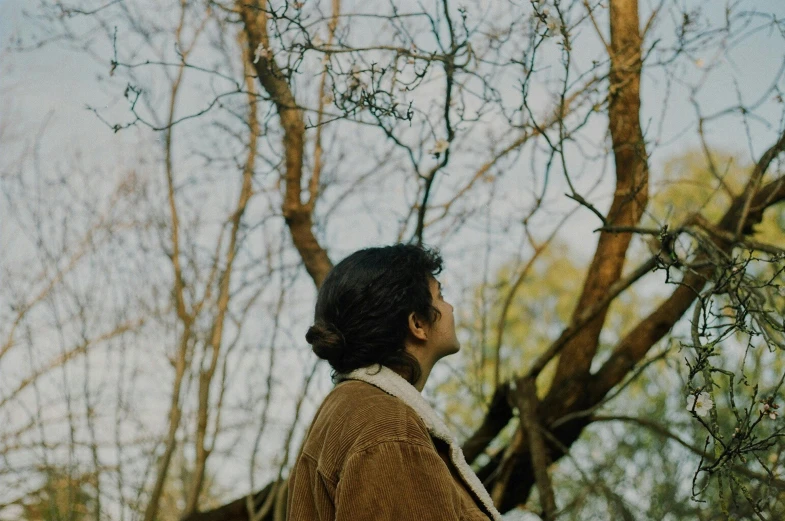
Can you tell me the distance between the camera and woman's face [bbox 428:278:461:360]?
2.23 metres

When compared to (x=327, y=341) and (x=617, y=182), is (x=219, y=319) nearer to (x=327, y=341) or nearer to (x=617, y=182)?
(x=617, y=182)

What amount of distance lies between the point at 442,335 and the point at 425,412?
0.86 ft

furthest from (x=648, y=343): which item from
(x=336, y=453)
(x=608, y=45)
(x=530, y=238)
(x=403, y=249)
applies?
(x=336, y=453)

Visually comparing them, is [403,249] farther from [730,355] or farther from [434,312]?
[730,355]

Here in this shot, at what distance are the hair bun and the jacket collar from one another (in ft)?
0.26

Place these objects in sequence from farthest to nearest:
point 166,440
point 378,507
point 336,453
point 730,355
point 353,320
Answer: point 730,355
point 166,440
point 353,320
point 336,453
point 378,507

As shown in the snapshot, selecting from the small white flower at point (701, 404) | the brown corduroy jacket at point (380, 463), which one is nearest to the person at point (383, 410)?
the brown corduroy jacket at point (380, 463)

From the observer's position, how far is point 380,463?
180 centimetres

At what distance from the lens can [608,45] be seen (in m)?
4.60

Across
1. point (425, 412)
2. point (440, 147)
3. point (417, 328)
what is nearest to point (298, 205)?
point (440, 147)

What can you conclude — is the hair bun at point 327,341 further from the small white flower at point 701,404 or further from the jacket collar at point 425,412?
the small white flower at point 701,404

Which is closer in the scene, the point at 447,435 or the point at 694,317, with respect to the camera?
the point at 447,435

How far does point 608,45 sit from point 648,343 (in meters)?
1.62

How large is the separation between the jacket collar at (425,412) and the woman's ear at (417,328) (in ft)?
0.44
